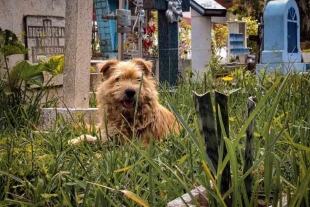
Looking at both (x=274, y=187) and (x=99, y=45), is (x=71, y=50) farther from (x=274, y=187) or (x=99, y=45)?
(x=99, y=45)

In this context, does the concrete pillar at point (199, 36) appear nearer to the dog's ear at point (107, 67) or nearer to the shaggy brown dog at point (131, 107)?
the dog's ear at point (107, 67)

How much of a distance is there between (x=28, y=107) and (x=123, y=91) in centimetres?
125

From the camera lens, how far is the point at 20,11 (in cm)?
794

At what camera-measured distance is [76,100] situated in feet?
21.0

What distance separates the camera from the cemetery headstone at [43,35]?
318 inches

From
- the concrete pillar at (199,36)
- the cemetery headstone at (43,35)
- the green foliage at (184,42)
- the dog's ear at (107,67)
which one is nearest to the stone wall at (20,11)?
the cemetery headstone at (43,35)

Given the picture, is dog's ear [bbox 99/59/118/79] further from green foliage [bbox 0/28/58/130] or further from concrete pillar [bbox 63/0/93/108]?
concrete pillar [bbox 63/0/93/108]

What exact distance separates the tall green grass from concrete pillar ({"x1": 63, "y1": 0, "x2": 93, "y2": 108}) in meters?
2.06

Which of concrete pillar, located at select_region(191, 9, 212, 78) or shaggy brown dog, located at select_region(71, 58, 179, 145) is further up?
concrete pillar, located at select_region(191, 9, 212, 78)

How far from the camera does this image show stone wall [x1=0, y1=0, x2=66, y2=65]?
7.64 m

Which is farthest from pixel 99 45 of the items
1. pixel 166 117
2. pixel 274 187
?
pixel 274 187

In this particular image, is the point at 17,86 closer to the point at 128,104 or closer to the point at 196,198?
the point at 128,104

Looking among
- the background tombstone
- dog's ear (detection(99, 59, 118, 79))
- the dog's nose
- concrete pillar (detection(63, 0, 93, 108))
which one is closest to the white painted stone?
the dog's nose

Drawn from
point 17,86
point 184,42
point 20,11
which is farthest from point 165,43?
point 184,42
